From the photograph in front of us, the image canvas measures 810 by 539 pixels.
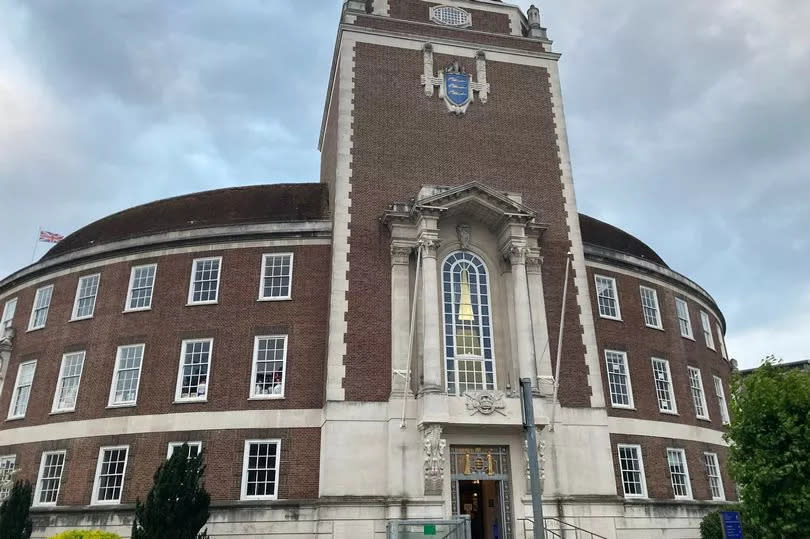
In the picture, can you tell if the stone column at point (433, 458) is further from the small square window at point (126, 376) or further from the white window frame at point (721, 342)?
the white window frame at point (721, 342)

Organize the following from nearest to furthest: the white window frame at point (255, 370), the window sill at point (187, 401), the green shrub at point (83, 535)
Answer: the green shrub at point (83, 535), the white window frame at point (255, 370), the window sill at point (187, 401)

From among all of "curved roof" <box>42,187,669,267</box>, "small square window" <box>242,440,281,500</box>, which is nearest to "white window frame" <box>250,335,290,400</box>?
"small square window" <box>242,440,281,500</box>

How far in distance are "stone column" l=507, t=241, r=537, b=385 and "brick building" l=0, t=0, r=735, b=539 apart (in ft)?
0.30

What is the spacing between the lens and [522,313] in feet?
92.3

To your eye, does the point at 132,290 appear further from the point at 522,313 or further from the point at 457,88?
the point at 457,88

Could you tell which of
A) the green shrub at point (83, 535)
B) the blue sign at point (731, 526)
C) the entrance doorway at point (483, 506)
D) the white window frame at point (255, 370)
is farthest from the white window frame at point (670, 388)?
the green shrub at point (83, 535)

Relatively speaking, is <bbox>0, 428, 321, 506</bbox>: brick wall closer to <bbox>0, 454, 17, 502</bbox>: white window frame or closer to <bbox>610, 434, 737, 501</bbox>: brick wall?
<bbox>0, 454, 17, 502</bbox>: white window frame

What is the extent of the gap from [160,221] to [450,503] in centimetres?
2040

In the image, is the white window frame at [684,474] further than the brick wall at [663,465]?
Yes

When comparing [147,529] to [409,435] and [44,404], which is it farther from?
[44,404]

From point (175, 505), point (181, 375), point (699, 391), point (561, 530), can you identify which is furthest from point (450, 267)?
point (699, 391)

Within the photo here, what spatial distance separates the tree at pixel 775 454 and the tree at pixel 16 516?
81.3 feet

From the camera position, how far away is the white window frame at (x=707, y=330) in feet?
127

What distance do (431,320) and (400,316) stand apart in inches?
56.3
